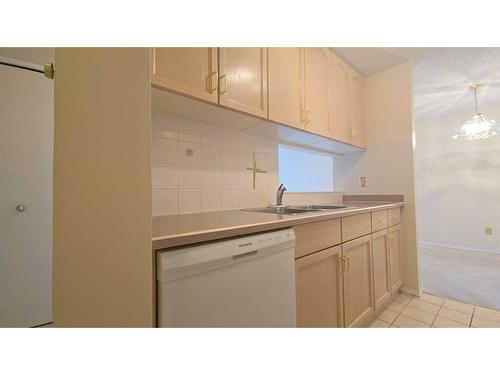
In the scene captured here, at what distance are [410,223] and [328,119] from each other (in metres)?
1.20

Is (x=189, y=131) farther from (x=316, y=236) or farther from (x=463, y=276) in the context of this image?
(x=463, y=276)

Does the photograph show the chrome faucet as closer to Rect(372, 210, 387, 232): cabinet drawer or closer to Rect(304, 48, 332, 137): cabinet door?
Rect(304, 48, 332, 137): cabinet door

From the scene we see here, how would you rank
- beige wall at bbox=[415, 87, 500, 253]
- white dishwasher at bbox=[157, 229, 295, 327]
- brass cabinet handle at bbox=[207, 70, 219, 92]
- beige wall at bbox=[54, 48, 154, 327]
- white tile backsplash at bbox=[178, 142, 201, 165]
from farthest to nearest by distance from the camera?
1. beige wall at bbox=[415, 87, 500, 253]
2. white tile backsplash at bbox=[178, 142, 201, 165]
3. brass cabinet handle at bbox=[207, 70, 219, 92]
4. white dishwasher at bbox=[157, 229, 295, 327]
5. beige wall at bbox=[54, 48, 154, 327]

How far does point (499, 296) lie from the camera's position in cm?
174

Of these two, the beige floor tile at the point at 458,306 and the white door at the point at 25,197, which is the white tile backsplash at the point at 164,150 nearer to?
the white door at the point at 25,197

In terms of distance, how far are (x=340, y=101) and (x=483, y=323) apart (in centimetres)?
186

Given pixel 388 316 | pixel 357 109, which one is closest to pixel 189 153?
pixel 357 109

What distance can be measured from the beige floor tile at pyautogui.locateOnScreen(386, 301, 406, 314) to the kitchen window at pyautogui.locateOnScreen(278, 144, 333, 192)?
1.17 m

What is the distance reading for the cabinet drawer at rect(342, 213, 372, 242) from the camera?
1206 millimetres

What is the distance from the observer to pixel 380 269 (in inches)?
59.0

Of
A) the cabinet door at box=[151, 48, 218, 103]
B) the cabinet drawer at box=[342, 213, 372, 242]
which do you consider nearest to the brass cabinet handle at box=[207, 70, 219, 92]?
the cabinet door at box=[151, 48, 218, 103]

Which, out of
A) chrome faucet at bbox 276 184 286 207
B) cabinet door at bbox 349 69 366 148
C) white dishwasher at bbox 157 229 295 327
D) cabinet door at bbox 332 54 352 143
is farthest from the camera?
cabinet door at bbox 349 69 366 148
